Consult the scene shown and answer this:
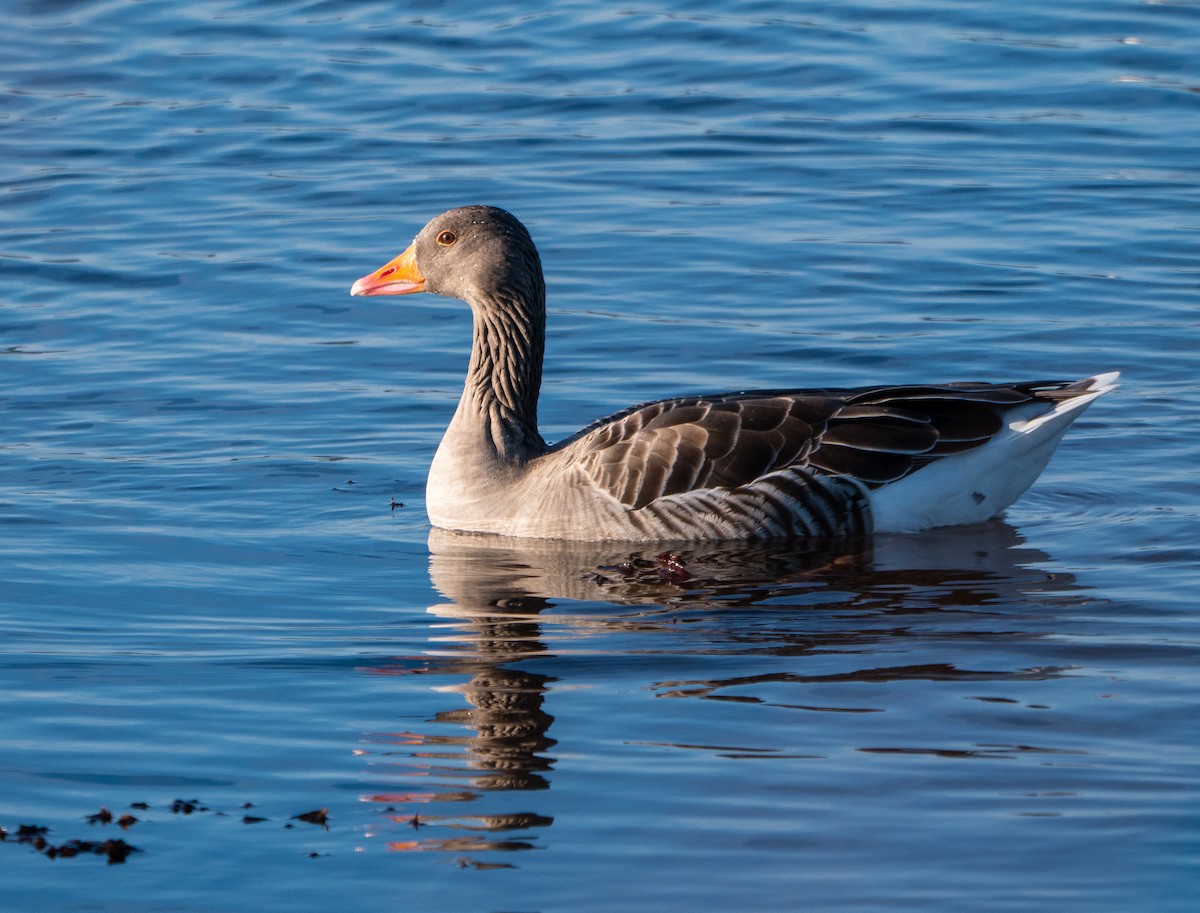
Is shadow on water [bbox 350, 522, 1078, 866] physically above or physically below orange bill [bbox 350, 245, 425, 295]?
below

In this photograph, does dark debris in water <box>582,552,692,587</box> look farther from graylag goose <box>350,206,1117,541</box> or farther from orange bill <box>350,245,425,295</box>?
orange bill <box>350,245,425,295</box>

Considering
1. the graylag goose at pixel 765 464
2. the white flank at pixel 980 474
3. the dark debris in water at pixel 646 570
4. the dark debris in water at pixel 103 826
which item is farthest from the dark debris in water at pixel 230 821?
the white flank at pixel 980 474

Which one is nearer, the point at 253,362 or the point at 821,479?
the point at 821,479

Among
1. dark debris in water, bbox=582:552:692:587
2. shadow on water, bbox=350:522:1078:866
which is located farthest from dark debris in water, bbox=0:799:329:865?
dark debris in water, bbox=582:552:692:587

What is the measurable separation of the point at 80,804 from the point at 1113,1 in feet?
65.6

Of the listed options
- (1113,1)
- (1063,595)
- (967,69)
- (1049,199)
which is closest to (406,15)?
(967,69)

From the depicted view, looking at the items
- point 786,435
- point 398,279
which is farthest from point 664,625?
point 398,279

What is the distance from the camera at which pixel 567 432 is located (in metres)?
12.6

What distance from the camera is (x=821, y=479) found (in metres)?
10.4

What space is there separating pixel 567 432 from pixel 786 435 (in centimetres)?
255

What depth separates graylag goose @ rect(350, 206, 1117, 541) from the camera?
10.3 m

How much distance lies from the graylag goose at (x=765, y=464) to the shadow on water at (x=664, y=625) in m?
0.15

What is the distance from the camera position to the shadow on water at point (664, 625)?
715 cm

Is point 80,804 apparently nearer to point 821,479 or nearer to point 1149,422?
point 821,479
